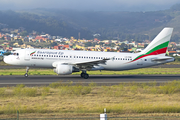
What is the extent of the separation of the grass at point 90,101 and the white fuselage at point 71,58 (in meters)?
10.2

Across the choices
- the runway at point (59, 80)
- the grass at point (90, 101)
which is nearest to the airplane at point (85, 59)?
the runway at point (59, 80)

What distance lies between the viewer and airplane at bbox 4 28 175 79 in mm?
38062

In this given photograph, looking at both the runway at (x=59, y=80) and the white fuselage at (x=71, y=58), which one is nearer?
the runway at (x=59, y=80)

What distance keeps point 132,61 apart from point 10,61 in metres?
17.1

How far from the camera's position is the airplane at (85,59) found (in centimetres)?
3806

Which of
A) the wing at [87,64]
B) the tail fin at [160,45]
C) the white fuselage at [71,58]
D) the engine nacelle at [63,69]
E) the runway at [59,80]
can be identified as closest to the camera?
the runway at [59,80]

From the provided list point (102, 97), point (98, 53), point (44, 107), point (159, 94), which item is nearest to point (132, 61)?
point (98, 53)

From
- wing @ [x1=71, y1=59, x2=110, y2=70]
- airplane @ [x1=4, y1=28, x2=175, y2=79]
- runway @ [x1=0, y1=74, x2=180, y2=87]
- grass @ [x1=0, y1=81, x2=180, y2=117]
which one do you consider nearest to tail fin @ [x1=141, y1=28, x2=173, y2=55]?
airplane @ [x1=4, y1=28, x2=175, y2=79]

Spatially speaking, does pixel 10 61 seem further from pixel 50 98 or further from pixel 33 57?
pixel 50 98

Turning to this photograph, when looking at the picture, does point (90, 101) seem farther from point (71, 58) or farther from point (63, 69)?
point (71, 58)

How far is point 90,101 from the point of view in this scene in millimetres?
21594

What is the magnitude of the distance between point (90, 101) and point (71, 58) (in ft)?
58.7

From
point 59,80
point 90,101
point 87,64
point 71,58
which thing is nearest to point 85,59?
point 87,64

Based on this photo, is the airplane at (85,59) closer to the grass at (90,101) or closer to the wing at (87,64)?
the wing at (87,64)
